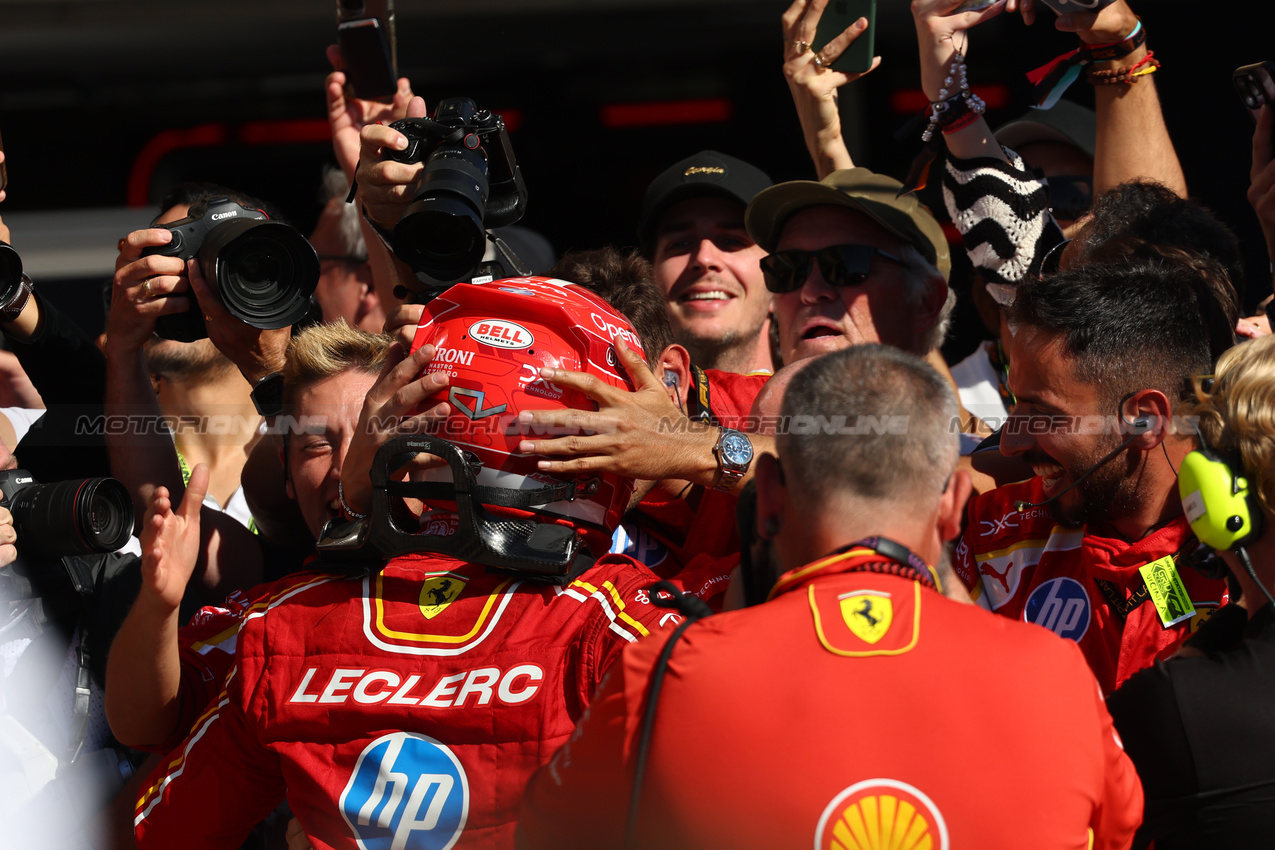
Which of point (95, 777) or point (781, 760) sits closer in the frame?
point (781, 760)

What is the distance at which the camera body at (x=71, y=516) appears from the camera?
2.28 meters

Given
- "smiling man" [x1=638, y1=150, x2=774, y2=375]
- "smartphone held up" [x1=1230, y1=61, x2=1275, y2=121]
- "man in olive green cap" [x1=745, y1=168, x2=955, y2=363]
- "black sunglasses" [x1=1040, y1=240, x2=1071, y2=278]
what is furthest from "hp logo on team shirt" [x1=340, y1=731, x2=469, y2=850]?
"smartphone held up" [x1=1230, y1=61, x2=1275, y2=121]

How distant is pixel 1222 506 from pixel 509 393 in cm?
115

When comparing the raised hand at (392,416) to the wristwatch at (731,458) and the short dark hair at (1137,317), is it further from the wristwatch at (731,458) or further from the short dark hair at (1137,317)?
the short dark hair at (1137,317)

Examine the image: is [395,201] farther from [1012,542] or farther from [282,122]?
[282,122]

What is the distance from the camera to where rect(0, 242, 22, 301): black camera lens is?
258 cm

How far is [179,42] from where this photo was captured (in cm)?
537

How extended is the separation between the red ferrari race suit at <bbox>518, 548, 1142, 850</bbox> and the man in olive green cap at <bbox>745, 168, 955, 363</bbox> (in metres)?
1.66

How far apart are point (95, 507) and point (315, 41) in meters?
3.64

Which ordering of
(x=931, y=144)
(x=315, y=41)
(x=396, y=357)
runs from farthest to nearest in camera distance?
(x=315, y=41), (x=931, y=144), (x=396, y=357)

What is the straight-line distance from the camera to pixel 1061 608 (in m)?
2.23

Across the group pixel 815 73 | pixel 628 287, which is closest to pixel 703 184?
pixel 815 73

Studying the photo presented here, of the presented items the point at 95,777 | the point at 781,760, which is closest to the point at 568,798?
the point at 781,760

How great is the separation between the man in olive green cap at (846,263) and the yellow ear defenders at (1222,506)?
4.56ft
